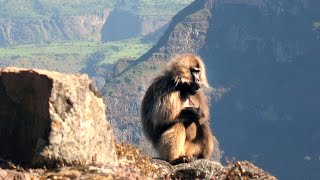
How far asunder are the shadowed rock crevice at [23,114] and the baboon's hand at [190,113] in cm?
396

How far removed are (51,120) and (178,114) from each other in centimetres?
406

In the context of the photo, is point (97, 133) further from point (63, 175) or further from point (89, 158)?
point (63, 175)

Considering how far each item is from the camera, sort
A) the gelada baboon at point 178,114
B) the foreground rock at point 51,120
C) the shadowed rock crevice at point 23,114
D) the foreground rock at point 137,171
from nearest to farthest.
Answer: the foreground rock at point 137,171 → the foreground rock at point 51,120 → the shadowed rock crevice at point 23,114 → the gelada baboon at point 178,114

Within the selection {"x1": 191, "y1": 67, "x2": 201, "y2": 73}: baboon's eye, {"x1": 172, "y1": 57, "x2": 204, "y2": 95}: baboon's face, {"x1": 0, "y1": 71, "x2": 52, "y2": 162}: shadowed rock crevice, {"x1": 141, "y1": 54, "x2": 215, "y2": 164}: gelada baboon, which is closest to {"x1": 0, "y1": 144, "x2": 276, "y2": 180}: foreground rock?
{"x1": 0, "y1": 71, "x2": 52, "y2": 162}: shadowed rock crevice

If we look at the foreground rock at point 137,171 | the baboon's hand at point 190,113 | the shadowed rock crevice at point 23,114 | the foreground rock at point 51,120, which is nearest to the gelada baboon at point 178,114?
the baboon's hand at point 190,113

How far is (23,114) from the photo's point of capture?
22.9 feet

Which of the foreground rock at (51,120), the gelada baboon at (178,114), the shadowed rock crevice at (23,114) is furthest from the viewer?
the gelada baboon at (178,114)

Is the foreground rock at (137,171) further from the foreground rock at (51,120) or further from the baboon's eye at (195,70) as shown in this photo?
the baboon's eye at (195,70)

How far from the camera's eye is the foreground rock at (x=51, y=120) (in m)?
6.61

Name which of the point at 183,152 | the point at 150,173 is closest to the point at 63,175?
the point at 150,173

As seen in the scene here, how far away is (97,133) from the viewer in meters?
7.01

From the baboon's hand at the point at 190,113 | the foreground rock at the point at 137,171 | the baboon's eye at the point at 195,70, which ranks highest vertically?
the baboon's eye at the point at 195,70

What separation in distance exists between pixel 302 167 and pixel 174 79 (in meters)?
183

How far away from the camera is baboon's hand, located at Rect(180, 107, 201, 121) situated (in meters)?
10.6
